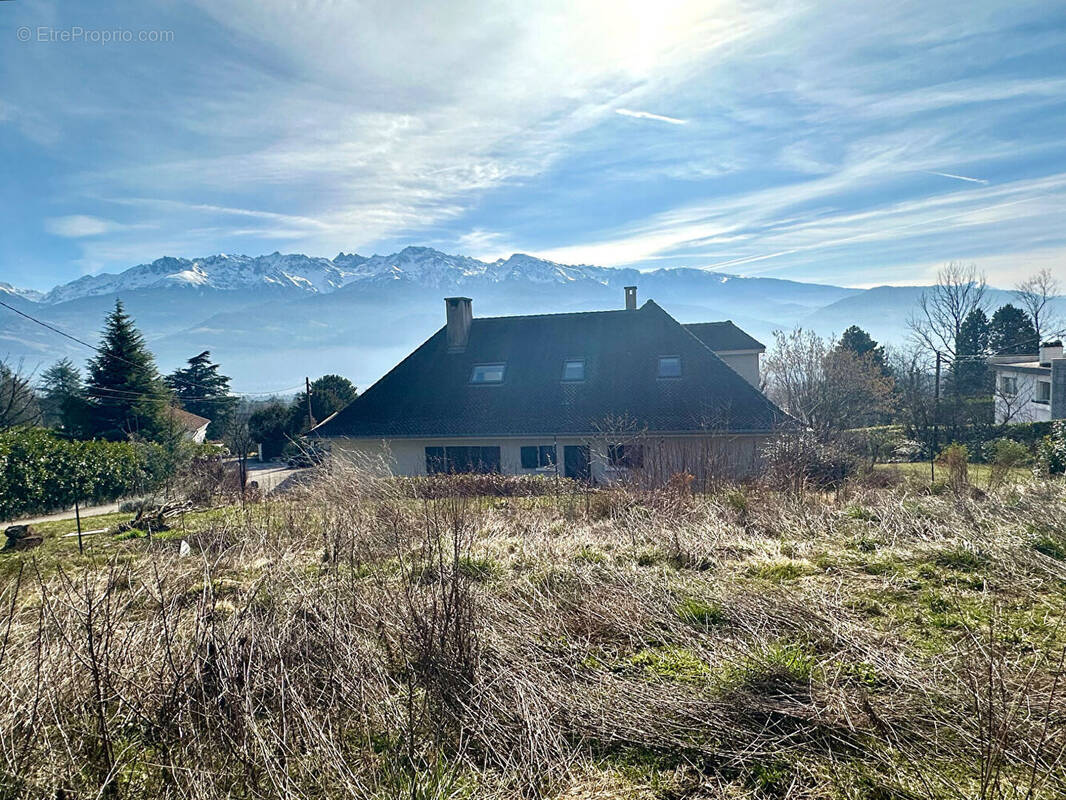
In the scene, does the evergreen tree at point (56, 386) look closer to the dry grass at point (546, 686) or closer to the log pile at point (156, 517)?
the log pile at point (156, 517)

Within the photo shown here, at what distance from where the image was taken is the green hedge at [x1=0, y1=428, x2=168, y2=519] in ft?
48.2

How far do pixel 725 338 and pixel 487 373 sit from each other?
10.9m

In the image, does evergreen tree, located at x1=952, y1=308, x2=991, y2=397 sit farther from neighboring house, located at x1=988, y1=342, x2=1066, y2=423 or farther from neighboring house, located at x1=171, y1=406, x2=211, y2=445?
neighboring house, located at x1=171, y1=406, x2=211, y2=445

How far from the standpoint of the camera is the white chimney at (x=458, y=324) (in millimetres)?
21734

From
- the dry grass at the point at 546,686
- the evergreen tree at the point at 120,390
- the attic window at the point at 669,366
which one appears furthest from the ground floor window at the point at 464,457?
the evergreen tree at the point at 120,390

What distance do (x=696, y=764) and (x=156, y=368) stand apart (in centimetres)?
2987

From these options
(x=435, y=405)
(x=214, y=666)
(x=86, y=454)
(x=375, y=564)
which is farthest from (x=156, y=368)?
(x=214, y=666)

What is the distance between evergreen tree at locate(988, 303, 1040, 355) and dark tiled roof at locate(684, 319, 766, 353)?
2113cm

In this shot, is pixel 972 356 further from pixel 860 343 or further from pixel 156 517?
pixel 156 517

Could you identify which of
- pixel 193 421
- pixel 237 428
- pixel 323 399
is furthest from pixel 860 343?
pixel 193 421

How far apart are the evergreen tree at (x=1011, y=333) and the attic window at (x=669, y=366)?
2837 cm

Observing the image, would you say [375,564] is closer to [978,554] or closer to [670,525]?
[670,525]

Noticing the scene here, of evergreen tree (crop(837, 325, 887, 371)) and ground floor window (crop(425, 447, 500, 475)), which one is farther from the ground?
evergreen tree (crop(837, 325, 887, 371))

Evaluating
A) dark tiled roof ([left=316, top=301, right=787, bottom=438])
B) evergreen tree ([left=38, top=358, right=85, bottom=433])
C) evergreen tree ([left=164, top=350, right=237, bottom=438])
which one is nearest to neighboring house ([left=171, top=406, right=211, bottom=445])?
evergreen tree ([left=164, top=350, right=237, bottom=438])
